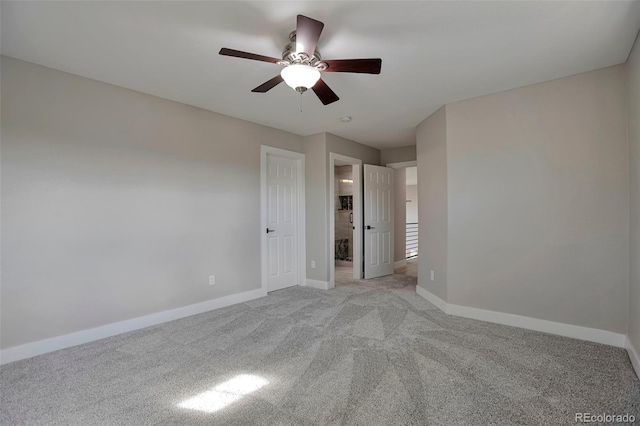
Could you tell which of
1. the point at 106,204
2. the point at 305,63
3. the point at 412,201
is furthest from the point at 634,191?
the point at 412,201

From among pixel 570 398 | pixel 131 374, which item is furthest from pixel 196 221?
pixel 570 398

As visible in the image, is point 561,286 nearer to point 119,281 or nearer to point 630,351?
point 630,351

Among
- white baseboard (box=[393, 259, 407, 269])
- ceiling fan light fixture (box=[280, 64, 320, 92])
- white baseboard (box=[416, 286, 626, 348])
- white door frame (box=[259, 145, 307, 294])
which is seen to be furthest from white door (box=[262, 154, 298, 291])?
ceiling fan light fixture (box=[280, 64, 320, 92])

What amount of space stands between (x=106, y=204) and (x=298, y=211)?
2.62 meters

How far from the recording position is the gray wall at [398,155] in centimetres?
561

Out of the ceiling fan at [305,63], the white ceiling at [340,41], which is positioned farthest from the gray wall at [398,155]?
the ceiling fan at [305,63]

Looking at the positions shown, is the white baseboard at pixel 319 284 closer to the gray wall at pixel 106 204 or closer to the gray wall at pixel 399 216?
the gray wall at pixel 106 204

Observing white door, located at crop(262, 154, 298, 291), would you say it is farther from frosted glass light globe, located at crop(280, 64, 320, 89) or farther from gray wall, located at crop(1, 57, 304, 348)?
frosted glass light globe, located at crop(280, 64, 320, 89)

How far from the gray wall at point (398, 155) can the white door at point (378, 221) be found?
0.25 meters

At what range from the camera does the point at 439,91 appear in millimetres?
3113

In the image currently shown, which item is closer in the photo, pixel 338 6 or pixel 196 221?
pixel 338 6

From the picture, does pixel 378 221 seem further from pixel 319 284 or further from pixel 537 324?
pixel 537 324

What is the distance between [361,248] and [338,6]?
394 cm

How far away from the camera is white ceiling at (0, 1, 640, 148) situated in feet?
6.10
